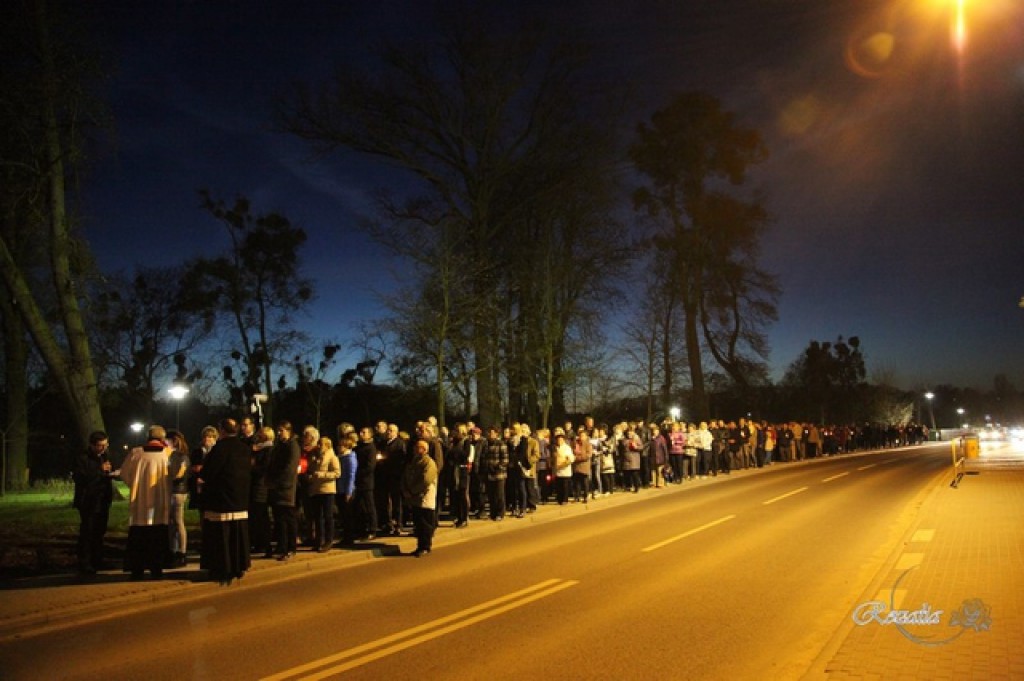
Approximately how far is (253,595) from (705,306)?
Answer: 32977 mm

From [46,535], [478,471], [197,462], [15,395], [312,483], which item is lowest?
[46,535]

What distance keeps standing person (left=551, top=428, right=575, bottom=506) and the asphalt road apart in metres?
5.87

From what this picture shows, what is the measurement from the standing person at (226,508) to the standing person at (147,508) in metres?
0.64

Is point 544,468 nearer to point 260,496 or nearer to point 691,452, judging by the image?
point 691,452

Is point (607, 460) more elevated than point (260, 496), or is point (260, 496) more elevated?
point (260, 496)

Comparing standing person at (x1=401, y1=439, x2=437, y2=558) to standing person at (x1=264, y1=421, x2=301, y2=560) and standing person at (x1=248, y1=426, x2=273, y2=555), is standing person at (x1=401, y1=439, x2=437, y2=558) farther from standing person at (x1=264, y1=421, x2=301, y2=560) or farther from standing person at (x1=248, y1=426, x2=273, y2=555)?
standing person at (x1=248, y1=426, x2=273, y2=555)

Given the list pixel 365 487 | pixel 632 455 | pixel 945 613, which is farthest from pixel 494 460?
pixel 945 613

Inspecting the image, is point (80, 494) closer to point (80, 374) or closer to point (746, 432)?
point (80, 374)

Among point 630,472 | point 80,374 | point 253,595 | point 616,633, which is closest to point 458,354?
point 630,472

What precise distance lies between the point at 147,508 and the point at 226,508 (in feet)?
3.78

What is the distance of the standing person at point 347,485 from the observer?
13.5 m

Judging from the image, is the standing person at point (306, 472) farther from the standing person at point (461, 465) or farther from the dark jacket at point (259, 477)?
the standing person at point (461, 465)

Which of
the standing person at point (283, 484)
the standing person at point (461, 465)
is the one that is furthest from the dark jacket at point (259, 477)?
the standing person at point (461, 465)

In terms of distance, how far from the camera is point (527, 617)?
302 inches
